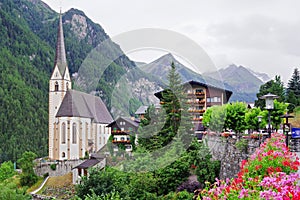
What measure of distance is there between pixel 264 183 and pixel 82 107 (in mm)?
42361

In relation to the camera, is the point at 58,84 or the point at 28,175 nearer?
the point at 28,175

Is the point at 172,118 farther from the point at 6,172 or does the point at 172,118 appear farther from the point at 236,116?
the point at 6,172

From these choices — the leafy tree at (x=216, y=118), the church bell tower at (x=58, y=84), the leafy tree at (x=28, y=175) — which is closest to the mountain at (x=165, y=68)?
the leafy tree at (x=216, y=118)

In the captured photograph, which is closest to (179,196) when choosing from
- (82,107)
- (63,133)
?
(63,133)

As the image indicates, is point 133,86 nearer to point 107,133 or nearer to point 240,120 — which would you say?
point 240,120

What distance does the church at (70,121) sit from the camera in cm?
4244

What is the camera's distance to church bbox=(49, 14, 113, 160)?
42.4 m

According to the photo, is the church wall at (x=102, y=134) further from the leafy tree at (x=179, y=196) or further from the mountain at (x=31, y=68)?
the leafy tree at (x=179, y=196)

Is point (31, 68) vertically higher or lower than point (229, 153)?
higher

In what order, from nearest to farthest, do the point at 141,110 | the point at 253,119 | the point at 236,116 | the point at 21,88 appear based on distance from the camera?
the point at 253,119
the point at 236,116
the point at 141,110
the point at 21,88

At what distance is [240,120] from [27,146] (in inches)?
2054

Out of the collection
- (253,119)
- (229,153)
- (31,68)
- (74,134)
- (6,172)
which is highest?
(31,68)

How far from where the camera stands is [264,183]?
392cm

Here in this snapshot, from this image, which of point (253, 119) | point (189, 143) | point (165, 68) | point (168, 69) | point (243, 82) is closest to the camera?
point (253, 119)
